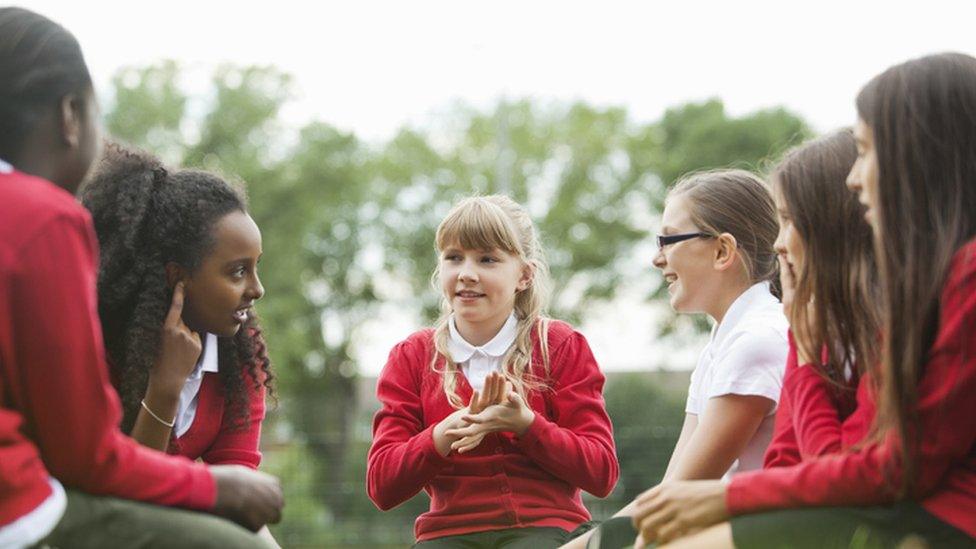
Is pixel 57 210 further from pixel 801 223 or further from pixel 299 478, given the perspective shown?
pixel 299 478

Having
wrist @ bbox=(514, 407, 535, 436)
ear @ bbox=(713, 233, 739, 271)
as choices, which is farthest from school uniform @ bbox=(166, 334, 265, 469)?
ear @ bbox=(713, 233, 739, 271)

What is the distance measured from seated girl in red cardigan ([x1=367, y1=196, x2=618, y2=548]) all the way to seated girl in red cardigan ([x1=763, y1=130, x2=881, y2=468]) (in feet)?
3.22

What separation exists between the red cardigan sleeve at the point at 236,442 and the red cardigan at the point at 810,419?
1.74 m

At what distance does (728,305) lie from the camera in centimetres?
411

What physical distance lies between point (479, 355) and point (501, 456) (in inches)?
15.7

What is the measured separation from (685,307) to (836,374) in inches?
47.6

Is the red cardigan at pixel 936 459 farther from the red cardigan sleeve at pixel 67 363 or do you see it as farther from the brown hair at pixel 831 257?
the red cardigan sleeve at pixel 67 363

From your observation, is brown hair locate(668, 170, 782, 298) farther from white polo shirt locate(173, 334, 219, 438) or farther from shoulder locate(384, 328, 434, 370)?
white polo shirt locate(173, 334, 219, 438)

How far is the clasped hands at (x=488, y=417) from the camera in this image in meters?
3.71

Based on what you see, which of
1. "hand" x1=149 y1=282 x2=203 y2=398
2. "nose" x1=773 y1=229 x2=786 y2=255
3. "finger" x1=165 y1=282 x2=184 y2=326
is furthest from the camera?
"finger" x1=165 y1=282 x2=184 y2=326

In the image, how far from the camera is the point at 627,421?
18.2 meters

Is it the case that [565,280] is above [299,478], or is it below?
below

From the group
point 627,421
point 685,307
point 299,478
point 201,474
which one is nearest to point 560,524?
point 685,307

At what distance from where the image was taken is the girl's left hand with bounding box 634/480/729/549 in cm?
268
